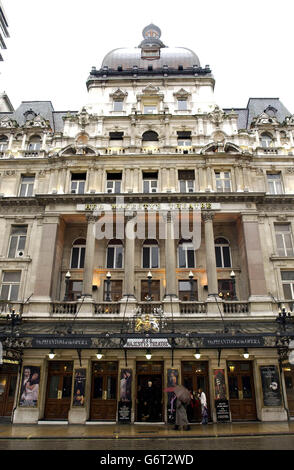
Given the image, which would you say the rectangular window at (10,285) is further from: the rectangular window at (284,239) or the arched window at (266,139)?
the arched window at (266,139)

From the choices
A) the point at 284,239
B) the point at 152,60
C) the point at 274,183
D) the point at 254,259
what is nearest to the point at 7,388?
the point at 254,259

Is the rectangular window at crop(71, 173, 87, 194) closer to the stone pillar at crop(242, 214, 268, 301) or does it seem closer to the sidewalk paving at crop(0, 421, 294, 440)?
the stone pillar at crop(242, 214, 268, 301)

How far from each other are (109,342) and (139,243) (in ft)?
32.4

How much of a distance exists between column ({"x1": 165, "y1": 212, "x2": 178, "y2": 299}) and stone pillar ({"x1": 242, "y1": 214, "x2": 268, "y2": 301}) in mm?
5542

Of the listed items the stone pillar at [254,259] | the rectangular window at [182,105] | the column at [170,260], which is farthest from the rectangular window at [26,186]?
the stone pillar at [254,259]

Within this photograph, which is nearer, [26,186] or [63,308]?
[63,308]

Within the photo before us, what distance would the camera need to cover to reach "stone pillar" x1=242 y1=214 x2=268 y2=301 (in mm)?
24109

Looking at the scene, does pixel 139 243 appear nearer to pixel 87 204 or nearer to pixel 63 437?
pixel 87 204

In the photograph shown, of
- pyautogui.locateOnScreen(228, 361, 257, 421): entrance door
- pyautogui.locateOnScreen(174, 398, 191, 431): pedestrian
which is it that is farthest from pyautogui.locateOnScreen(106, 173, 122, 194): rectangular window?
pyautogui.locateOnScreen(174, 398, 191, 431): pedestrian

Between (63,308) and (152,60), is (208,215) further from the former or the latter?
(152,60)

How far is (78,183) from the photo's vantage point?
29094 mm

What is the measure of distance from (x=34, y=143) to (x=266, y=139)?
72.0 feet

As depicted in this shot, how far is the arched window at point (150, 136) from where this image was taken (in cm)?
3112

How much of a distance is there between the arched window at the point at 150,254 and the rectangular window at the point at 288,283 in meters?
10.0
